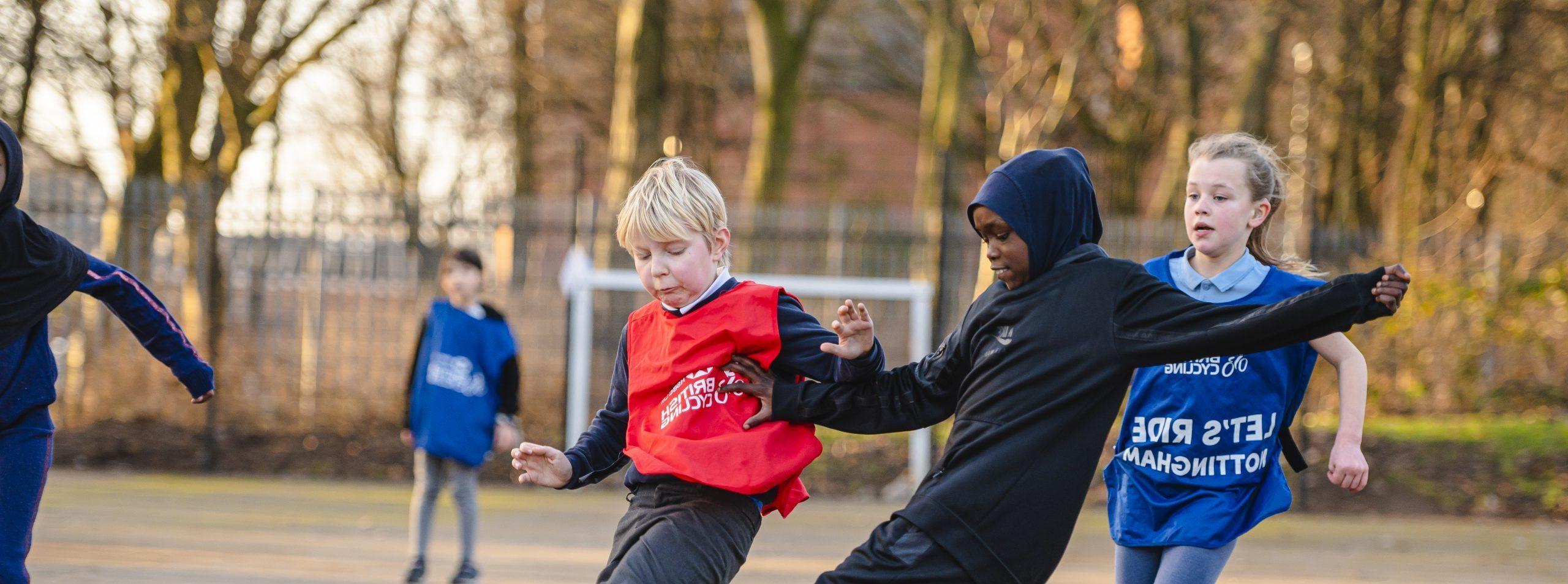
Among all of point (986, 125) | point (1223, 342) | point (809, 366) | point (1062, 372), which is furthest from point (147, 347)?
point (986, 125)

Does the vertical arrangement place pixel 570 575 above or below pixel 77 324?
below

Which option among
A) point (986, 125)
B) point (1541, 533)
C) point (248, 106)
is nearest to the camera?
point (1541, 533)

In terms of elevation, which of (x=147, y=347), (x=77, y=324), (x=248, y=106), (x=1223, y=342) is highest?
(x=248, y=106)

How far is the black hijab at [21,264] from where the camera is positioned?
3648mm

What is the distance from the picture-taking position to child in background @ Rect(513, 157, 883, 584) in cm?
304

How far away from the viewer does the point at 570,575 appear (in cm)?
667

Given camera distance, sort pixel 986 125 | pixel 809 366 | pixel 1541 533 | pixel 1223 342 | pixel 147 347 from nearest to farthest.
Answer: pixel 1223 342, pixel 809 366, pixel 147 347, pixel 1541 533, pixel 986 125

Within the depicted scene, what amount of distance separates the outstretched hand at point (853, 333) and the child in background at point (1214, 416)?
0.85 m

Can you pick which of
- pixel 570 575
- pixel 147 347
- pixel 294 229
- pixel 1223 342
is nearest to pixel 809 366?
pixel 1223 342

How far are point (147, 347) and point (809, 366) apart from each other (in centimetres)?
220

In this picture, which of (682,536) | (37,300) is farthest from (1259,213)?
(37,300)

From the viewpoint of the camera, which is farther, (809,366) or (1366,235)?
(1366,235)

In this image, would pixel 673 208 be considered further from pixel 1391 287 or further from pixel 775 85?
pixel 775 85

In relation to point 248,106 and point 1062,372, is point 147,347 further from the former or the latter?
point 248,106
